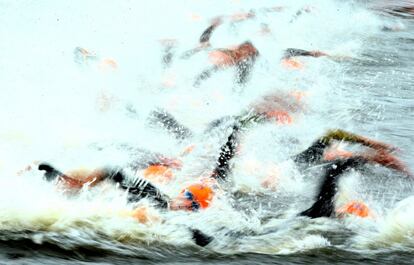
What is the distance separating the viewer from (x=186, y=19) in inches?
706

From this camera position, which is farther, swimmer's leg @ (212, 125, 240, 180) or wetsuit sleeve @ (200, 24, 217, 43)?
wetsuit sleeve @ (200, 24, 217, 43)

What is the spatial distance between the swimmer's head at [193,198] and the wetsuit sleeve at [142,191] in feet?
0.39

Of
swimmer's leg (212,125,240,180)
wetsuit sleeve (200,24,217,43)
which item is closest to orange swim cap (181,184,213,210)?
swimmer's leg (212,125,240,180)

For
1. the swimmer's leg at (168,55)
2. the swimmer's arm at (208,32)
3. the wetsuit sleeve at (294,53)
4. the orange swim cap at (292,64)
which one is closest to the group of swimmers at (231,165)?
the swimmer's leg at (168,55)

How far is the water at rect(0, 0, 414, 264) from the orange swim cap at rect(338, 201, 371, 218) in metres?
0.13

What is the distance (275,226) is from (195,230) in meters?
0.87

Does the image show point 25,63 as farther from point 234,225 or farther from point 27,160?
point 234,225

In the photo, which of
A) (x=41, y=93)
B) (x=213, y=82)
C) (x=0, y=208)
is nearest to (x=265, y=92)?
(x=213, y=82)

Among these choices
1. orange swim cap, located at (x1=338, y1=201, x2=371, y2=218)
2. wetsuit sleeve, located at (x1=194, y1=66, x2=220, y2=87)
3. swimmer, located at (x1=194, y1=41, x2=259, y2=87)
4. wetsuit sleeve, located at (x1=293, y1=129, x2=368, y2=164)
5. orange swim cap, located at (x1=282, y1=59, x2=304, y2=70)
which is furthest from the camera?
orange swim cap, located at (x1=282, y1=59, x2=304, y2=70)

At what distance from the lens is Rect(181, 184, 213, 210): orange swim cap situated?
288 inches

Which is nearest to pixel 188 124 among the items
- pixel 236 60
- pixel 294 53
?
pixel 236 60

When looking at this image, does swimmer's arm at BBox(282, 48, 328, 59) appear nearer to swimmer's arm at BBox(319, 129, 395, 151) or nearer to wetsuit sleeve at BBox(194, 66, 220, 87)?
wetsuit sleeve at BBox(194, 66, 220, 87)

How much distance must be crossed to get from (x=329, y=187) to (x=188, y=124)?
2.58m

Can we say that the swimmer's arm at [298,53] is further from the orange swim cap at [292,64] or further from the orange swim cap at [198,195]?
the orange swim cap at [198,195]
